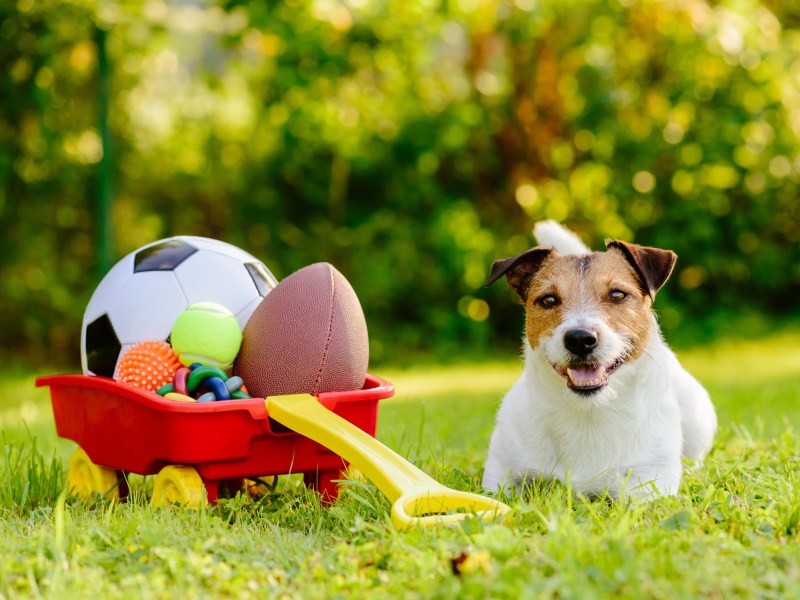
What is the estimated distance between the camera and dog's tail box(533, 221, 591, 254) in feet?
13.1

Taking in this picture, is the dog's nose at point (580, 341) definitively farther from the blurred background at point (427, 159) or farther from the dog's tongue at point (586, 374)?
the blurred background at point (427, 159)

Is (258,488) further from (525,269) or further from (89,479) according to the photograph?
(525,269)

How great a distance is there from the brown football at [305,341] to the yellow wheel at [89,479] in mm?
658

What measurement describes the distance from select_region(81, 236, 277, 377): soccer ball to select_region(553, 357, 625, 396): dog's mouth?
4.46 ft

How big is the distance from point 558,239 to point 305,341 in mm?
1192

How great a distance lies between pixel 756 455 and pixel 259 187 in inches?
267

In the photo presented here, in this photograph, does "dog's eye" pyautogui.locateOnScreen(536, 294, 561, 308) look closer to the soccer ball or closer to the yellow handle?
the yellow handle

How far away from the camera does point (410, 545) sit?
2.68m

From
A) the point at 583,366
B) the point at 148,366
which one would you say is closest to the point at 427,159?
the point at 148,366

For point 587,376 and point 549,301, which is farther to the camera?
point 549,301

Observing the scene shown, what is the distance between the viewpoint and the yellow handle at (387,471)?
2938mm

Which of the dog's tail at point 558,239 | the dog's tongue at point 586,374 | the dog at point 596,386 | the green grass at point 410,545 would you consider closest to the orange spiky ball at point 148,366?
the green grass at point 410,545

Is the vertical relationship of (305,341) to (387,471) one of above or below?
above

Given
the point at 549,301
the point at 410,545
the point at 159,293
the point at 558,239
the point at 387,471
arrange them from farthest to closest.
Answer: the point at 558,239, the point at 159,293, the point at 549,301, the point at 387,471, the point at 410,545
